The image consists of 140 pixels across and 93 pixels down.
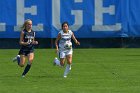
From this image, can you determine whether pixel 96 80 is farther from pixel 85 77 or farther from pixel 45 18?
pixel 45 18

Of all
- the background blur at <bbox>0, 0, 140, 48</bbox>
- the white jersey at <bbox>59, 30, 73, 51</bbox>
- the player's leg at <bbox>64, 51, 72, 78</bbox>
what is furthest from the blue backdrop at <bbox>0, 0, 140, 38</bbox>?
the player's leg at <bbox>64, 51, 72, 78</bbox>

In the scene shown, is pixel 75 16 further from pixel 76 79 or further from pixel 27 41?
pixel 76 79

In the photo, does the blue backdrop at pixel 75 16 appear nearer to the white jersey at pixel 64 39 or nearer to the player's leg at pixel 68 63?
the white jersey at pixel 64 39

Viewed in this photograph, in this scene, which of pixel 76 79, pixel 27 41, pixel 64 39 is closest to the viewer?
pixel 76 79

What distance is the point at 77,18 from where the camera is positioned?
41.2 m

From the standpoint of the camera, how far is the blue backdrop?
134ft

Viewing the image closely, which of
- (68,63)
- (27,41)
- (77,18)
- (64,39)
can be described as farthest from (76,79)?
(77,18)

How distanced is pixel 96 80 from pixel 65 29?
2.17m

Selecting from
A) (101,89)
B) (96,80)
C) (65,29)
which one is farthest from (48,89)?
(65,29)

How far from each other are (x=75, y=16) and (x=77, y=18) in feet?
0.68

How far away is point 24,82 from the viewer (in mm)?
17422

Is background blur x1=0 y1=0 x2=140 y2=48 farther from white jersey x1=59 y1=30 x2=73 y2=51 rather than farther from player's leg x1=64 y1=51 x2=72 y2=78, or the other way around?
player's leg x1=64 y1=51 x2=72 y2=78

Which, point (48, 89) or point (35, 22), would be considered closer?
point (48, 89)

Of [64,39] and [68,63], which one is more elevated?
[64,39]
